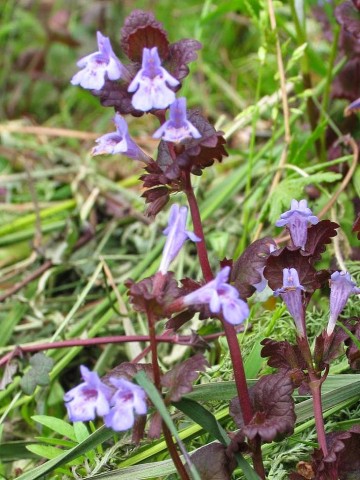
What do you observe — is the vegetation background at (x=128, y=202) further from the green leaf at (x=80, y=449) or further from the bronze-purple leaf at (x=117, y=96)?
the bronze-purple leaf at (x=117, y=96)

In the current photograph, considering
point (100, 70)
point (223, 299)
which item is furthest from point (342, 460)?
point (100, 70)

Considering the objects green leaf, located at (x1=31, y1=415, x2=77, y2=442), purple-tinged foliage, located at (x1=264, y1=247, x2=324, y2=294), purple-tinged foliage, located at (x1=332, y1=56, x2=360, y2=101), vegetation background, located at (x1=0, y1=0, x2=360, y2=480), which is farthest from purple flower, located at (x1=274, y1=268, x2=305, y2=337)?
purple-tinged foliage, located at (x1=332, y1=56, x2=360, y2=101)

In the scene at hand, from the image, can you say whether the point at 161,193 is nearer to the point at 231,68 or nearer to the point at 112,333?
the point at 112,333

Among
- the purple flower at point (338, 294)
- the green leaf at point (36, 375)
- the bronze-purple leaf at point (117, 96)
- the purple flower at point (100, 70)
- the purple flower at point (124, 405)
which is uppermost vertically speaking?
the purple flower at point (100, 70)

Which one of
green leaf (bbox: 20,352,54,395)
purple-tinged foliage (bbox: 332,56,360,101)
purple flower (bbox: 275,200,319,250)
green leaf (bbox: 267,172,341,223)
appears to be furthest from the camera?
purple-tinged foliage (bbox: 332,56,360,101)

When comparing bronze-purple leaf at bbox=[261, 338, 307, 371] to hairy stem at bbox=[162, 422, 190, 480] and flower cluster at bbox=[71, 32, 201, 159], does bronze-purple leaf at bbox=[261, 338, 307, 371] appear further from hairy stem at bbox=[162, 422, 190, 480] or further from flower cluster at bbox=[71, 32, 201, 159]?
flower cluster at bbox=[71, 32, 201, 159]

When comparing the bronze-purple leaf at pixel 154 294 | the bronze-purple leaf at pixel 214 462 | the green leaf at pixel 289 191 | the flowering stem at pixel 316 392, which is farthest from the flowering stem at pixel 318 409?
the green leaf at pixel 289 191
